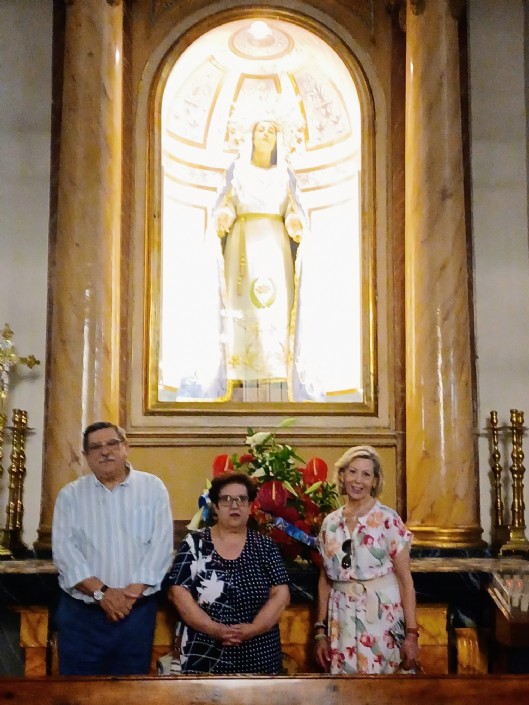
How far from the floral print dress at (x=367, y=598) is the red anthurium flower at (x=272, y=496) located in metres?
0.63

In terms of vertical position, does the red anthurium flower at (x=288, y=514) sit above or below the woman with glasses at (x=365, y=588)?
above

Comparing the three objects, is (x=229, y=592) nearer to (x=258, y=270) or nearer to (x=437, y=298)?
(x=437, y=298)

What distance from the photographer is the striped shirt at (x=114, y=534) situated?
3.66 m

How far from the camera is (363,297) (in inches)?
257

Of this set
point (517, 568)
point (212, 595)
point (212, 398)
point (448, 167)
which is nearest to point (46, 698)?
point (212, 595)

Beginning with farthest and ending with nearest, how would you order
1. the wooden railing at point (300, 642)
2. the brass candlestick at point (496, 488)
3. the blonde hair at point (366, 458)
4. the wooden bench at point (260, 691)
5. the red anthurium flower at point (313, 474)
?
the brass candlestick at point (496, 488)
the red anthurium flower at point (313, 474)
the wooden railing at point (300, 642)
the blonde hair at point (366, 458)
the wooden bench at point (260, 691)

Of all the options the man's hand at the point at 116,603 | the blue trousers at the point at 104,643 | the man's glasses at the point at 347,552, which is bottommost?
the blue trousers at the point at 104,643

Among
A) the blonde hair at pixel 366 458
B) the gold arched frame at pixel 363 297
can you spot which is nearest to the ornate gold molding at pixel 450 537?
the gold arched frame at pixel 363 297

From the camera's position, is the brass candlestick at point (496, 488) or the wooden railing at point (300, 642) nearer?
the wooden railing at point (300, 642)

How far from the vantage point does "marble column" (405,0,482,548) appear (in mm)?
5758

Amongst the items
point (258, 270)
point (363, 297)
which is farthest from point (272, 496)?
point (258, 270)

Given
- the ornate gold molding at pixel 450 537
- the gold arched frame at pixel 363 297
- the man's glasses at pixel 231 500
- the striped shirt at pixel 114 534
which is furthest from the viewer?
the gold arched frame at pixel 363 297

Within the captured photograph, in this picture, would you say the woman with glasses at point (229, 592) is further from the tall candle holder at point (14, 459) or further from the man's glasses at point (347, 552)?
the tall candle holder at point (14, 459)

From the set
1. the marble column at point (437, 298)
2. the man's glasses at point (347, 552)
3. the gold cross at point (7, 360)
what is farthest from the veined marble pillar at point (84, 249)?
the man's glasses at point (347, 552)
